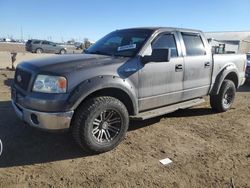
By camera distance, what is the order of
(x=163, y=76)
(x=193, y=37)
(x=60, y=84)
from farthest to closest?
(x=193, y=37), (x=163, y=76), (x=60, y=84)

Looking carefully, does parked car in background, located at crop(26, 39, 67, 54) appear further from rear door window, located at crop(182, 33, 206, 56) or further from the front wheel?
the front wheel

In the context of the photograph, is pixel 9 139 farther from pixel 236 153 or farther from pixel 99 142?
pixel 236 153

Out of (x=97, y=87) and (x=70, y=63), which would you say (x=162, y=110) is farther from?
(x=70, y=63)

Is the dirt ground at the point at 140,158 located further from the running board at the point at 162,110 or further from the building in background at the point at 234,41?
the building in background at the point at 234,41

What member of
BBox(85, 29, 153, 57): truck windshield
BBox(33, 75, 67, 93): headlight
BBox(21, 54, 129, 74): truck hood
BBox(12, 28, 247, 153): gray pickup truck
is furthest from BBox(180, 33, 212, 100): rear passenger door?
BBox(33, 75, 67, 93): headlight

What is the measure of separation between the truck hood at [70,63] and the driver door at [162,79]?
508mm

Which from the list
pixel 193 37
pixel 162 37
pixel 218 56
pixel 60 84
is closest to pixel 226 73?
pixel 218 56

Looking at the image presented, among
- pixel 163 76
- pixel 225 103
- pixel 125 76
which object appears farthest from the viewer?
pixel 225 103

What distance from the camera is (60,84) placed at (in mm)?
Answer: 3928

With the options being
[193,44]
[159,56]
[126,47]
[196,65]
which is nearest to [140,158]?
[159,56]

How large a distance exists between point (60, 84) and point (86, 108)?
0.49 metres

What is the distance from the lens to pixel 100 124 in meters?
4.37

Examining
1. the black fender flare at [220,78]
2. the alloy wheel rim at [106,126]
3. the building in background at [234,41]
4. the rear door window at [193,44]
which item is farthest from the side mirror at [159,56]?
the building in background at [234,41]

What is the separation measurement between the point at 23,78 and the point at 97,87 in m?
1.16
